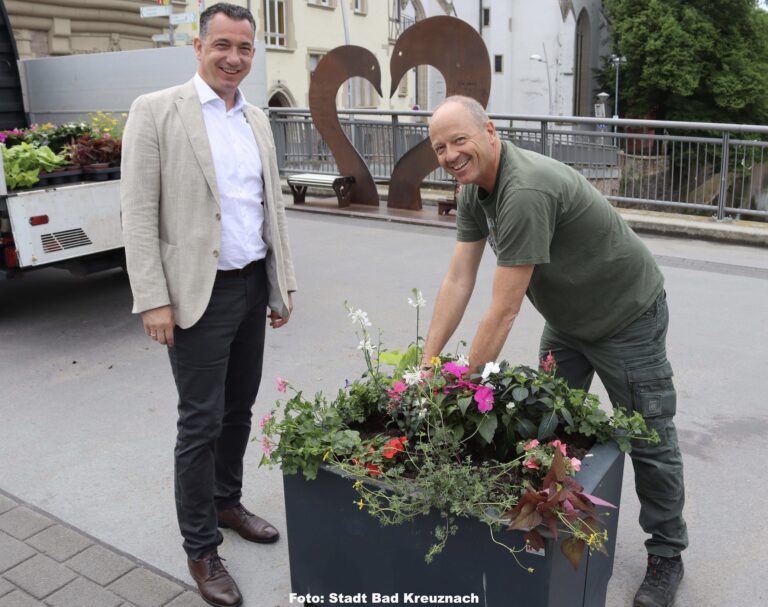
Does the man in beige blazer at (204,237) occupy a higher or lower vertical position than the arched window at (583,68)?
lower

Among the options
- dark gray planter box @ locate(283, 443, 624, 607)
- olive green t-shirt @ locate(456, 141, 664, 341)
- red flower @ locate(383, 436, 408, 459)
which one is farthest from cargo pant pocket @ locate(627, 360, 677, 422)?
red flower @ locate(383, 436, 408, 459)

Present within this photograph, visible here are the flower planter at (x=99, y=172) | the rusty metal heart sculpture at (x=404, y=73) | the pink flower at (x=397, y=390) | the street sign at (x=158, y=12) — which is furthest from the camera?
the street sign at (x=158, y=12)

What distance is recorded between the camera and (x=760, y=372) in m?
5.32

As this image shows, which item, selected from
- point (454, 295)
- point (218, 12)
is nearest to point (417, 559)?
point (454, 295)

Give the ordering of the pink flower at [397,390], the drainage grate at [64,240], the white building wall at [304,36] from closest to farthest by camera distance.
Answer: the pink flower at [397,390] → the drainage grate at [64,240] → the white building wall at [304,36]

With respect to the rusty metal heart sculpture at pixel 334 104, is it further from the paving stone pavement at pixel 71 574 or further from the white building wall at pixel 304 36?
the white building wall at pixel 304 36

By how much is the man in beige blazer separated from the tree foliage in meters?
42.8

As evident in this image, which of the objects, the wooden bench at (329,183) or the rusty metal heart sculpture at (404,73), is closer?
the rusty metal heart sculpture at (404,73)

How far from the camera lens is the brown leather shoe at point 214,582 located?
2965 millimetres

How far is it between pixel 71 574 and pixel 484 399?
5.95 feet

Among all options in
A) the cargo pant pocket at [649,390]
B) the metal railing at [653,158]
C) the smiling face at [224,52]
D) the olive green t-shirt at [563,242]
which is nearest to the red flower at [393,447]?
A: the olive green t-shirt at [563,242]

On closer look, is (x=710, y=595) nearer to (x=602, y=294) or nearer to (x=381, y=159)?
(x=602, y=294)

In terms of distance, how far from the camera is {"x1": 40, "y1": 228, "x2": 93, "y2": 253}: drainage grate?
6.03 metres

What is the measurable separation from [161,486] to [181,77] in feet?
16.8
